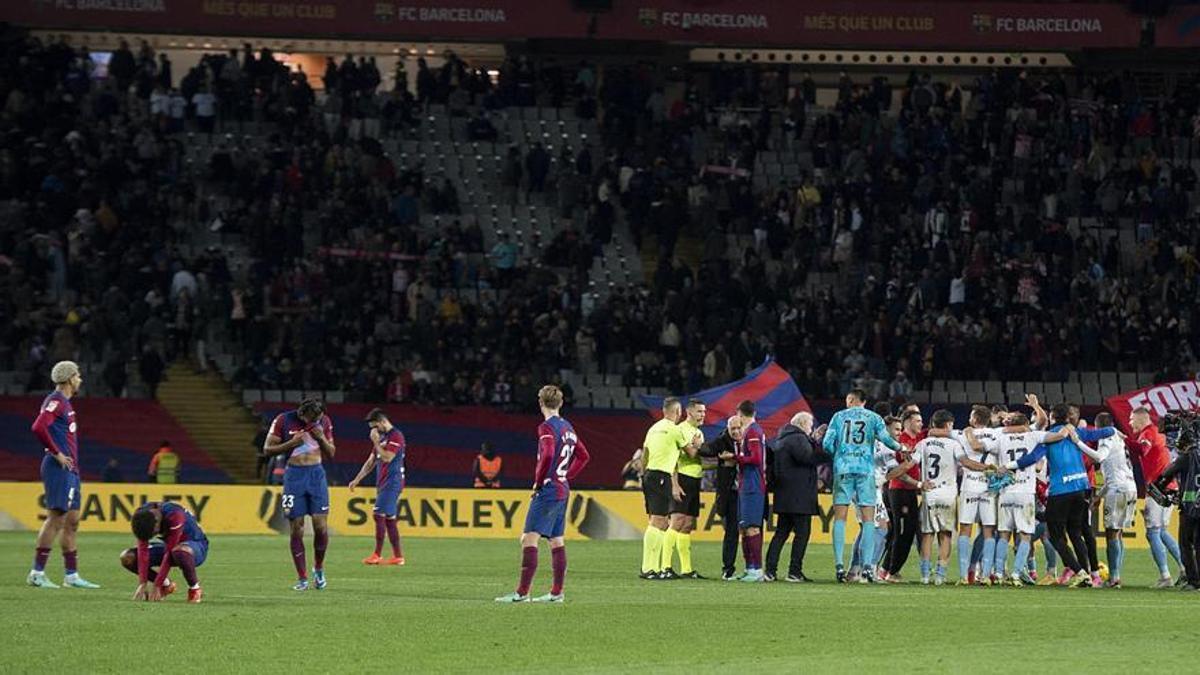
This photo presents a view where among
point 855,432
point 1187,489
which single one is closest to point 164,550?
point 855,432

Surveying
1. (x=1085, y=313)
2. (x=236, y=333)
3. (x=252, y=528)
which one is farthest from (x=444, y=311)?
(x=1085, y=313)

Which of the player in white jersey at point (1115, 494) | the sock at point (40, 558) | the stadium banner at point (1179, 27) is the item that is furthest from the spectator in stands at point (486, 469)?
the stadium banner at point (1179, 27)

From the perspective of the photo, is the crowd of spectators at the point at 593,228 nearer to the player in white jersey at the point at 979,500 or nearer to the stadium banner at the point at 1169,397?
the stadium banner at the point at 1169,397

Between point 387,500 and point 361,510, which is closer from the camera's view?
point 387,500

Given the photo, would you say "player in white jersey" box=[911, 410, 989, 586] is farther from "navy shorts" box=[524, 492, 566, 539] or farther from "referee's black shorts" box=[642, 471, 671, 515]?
"navy shorts" box=[524, 492, 566, 539]

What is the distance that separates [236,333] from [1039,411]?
956 inches

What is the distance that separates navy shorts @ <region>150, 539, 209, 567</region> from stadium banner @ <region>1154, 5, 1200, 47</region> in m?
40.9

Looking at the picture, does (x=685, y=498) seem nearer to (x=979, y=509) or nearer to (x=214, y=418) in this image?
(x=979, y=509)

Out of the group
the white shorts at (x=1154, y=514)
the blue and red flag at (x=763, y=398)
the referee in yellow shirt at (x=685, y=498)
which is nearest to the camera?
the white shorts at (x=1154, y=514)

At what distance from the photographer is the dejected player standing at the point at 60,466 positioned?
22.6 meters

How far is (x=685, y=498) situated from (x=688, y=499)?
1.7 inches

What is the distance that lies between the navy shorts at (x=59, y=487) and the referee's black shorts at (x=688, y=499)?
740cm

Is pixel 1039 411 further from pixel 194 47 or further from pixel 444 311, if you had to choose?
pixel 194 47

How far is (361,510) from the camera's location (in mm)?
39531
